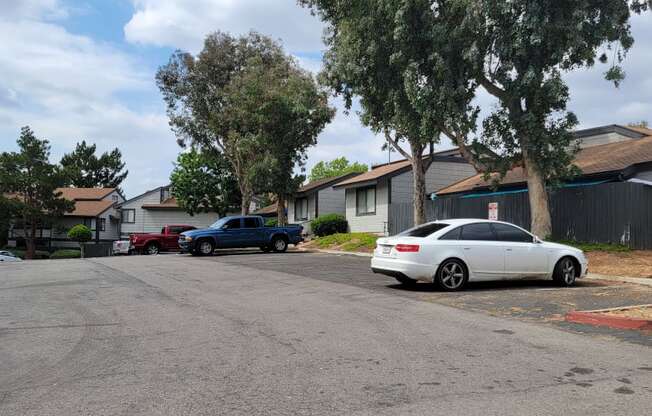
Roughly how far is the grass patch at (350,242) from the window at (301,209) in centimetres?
981

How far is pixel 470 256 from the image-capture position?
13078mm

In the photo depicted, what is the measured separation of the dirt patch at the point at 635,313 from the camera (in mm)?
9438

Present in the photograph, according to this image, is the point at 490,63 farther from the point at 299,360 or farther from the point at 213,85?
the point at 213,85

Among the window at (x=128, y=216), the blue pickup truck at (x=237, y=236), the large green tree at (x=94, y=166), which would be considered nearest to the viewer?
the blue pickup truck at (x=237, y=236)

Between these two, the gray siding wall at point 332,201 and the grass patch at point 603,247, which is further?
the gray siding wall at point 332,201

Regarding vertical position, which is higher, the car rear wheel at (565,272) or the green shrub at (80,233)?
the green shrub at (80,233)

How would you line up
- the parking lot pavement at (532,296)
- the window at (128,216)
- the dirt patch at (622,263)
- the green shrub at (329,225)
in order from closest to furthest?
the parking lot pavement at (532,296), the dirt patch at (622,263), the green shrub at (329,225), the window at (128,216)

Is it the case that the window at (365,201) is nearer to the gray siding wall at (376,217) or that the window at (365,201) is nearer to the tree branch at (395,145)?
the gray siding wall at (376,217)

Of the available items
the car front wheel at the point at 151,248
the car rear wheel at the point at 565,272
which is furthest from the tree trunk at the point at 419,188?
the car front wheel at the point at 151,248

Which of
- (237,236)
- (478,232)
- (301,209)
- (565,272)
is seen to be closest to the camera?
(478,232)

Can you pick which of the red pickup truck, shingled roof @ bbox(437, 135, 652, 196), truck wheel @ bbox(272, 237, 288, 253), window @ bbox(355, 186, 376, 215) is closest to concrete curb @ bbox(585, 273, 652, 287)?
shingled roof @ bbox(437, 135, 652, 196)

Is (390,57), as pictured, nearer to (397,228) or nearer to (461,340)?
(397,228)

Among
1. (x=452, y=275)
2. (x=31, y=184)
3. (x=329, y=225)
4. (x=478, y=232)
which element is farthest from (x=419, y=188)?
(x=31, y=184)

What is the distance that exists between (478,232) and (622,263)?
6.54 m
